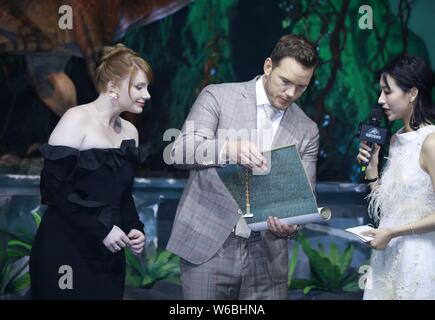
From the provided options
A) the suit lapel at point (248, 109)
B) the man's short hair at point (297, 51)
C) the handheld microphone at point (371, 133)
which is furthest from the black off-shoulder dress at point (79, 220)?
the handheld microphone at point (371, 133)

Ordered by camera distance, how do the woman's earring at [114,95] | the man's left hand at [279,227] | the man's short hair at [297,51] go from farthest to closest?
the woman's earring at [114,95], the man's short hair at [297,51], the man's left hand at [279,227]

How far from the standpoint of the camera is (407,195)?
2.87 meters

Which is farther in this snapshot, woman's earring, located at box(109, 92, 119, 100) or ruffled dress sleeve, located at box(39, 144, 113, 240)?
woman's earring, located at box(109, 92, 119, 100)

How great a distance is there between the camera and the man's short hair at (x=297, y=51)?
2922 mm

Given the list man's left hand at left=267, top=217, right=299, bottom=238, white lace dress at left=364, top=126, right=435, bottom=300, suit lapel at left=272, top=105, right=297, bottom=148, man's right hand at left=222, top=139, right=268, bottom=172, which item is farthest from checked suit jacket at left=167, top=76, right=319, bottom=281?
white lace dress at left=364, top=126, right=435, bottom=300

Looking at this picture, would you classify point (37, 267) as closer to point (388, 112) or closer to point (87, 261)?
point (87, 261)

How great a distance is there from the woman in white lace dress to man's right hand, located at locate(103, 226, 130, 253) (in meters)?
1.02

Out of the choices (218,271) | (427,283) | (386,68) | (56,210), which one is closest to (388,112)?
(386,68)

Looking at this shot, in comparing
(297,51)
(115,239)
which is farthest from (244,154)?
(115,239)

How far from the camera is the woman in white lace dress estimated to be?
2846 mm

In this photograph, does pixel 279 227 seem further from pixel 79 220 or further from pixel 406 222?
pixel 79 220

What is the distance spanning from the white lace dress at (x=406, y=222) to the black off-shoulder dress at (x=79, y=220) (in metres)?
1.10

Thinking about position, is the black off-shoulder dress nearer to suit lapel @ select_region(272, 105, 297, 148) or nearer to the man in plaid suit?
the man in plaid suit

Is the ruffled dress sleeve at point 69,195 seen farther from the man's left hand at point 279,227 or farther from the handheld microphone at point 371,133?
the handheld microphone at point 371,133
